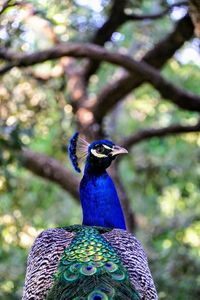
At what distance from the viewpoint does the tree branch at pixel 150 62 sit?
6.39 m

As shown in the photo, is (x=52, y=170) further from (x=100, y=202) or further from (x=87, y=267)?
(x=87, y=267)

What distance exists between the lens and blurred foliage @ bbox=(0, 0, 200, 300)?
5887 millimetres

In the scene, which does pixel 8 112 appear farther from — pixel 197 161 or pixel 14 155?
pixel 197 161

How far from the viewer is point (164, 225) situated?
26.3 ft

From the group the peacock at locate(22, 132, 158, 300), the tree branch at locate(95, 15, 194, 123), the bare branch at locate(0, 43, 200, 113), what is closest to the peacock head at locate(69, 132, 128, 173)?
the peacock at locate(22, 132, 158, 300)

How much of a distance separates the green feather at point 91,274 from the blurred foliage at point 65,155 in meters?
2.09

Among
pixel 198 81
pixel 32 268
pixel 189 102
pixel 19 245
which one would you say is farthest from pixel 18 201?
pixel 32 268

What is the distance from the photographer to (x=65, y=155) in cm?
834

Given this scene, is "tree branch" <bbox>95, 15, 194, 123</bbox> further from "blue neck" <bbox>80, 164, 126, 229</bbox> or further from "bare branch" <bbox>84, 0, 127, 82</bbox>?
"blue neck" <bbox>80, 164, 126, 229</bbox>

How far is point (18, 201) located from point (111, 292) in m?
5.16

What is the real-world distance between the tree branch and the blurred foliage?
1.34 feet

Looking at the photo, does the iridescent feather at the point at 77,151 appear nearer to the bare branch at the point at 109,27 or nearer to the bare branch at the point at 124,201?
the bare branch at the point at 124,201

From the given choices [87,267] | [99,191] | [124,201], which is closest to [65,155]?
[124,201]

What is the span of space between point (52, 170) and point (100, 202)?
9.73 feet
